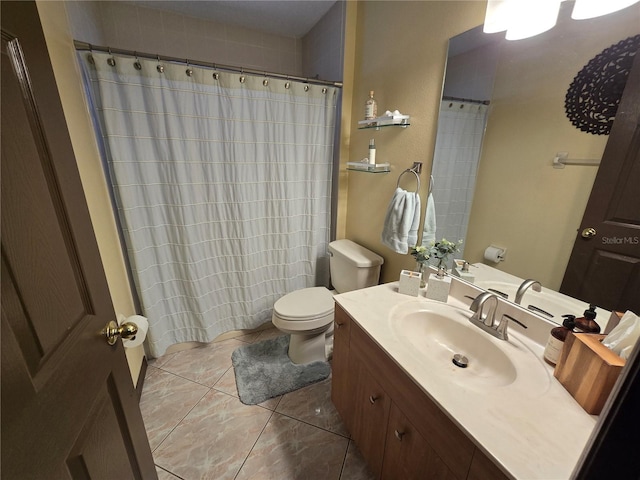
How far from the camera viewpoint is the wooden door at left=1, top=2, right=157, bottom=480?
411 millimetres

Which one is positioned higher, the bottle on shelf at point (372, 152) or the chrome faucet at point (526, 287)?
the bottle on shelf at point (372, 152)

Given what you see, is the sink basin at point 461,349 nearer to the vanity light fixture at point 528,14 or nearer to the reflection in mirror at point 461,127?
the reflection in mirror at point 461,127

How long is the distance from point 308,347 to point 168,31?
99.6 inches

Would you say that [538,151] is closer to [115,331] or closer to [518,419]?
[518,419]

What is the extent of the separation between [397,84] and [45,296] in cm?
168

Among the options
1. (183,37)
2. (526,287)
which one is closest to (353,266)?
(526,287)

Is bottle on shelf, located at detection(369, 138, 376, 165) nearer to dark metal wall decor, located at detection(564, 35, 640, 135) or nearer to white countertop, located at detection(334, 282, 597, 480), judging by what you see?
dark metal wall decor, located at detection(564, 35, 640, 135)

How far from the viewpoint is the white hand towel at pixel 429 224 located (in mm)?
1351

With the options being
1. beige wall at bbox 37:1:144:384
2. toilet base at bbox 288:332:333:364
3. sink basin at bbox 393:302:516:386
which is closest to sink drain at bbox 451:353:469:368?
sink basin at bbox 393:302:516:386

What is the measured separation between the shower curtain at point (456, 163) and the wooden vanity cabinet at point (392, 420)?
0.66 meters

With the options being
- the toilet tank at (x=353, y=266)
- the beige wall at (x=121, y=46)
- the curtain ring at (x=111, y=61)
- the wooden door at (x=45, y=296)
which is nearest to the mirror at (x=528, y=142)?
the toilet tank at (x=353, y=266)

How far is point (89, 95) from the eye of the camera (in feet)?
4.37

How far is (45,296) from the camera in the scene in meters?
0.49

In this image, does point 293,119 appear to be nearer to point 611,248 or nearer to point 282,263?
point 282,263
